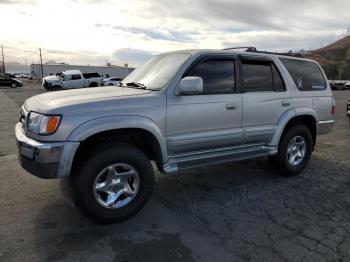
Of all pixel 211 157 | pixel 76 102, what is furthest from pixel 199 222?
pixel 76 102

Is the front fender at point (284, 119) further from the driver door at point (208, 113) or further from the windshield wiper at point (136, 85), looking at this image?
the windshield wiper at point (136, 85)

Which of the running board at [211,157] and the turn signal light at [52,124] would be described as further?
the running board at [211,157]

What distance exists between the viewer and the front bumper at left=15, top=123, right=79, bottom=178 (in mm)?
3385

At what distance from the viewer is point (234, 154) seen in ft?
15.5

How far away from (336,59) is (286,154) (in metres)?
106

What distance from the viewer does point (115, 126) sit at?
11.9 feet

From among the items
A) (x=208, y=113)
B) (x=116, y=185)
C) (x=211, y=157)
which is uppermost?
(x=208, y=113)

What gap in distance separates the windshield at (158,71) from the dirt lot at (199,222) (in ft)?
4.92

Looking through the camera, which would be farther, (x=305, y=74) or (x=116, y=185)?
(x=305, y=74)

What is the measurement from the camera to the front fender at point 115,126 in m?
3.47

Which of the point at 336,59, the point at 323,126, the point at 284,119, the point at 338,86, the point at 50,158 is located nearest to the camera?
the point at 50,158

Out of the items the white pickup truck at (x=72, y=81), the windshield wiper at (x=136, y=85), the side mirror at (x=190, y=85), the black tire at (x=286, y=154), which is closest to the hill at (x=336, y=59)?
the white pickup truck at (x=72, y=81)

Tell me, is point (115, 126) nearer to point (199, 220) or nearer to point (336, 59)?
point (199, 220)

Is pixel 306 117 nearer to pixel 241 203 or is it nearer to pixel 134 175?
pixel 241 203
